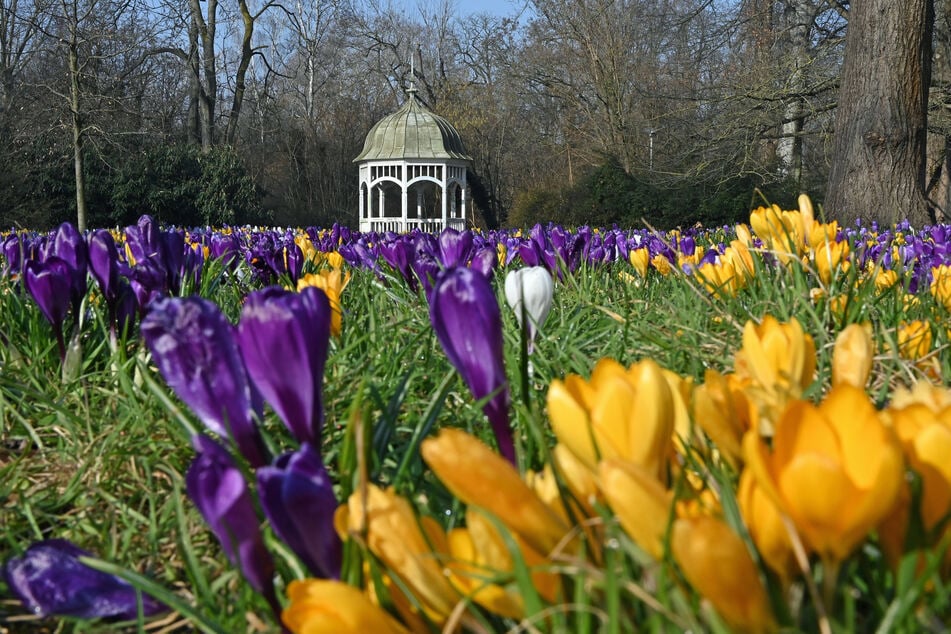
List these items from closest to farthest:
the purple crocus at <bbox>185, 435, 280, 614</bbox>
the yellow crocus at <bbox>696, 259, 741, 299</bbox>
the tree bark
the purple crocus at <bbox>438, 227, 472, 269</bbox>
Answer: the purple crocus at <bbox>185, 435, 280, 614</bbox> → the yellow crocus at <bbox>696, 259, 741, 299</bbox> → the purple crocus at <bbox>438, 227, 472, 269</bbox> → the tree bark

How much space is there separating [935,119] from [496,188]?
18.3m

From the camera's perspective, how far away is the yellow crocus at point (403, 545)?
679mm

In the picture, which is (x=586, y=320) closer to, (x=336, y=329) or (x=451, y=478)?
(x=336, y=329)

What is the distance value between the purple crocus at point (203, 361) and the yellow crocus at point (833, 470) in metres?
0.54

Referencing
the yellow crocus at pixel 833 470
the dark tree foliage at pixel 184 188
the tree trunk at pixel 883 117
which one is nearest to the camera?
the yellow crocus at pixel 833 470

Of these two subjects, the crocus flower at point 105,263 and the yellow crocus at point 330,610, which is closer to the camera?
the yellow crocus at point 330,610

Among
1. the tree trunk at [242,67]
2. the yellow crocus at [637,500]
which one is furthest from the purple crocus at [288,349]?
the tree trunk at [242,67]

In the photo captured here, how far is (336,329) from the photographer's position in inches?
67.7

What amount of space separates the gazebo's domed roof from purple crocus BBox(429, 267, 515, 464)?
80.1ft

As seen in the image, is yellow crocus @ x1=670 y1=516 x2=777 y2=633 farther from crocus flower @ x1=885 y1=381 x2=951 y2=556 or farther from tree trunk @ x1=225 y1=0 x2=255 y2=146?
tree trunk @ x1=225 y1=0 x2=255 y2=146

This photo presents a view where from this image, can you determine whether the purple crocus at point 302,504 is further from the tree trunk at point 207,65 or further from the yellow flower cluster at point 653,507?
the tree trunk at point 207,65

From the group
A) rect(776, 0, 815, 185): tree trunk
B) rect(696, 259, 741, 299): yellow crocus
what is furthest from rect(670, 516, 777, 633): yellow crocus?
rect(776, 0, 815, 185): tree trunk

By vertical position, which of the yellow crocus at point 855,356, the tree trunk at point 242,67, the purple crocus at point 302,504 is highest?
the tree trunk at point 242,67

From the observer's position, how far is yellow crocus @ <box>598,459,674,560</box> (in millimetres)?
597
